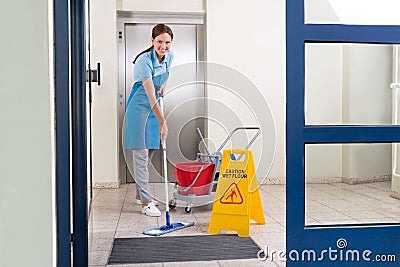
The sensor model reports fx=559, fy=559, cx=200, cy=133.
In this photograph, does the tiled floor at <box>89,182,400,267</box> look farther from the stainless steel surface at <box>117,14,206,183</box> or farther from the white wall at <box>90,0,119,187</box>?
the stainless steel surface at <box>117,14,206,183</box>

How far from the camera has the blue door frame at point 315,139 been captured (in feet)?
6.19

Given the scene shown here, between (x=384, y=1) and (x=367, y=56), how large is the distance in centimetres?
28

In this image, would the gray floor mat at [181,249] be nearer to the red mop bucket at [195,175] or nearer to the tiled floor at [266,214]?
the tiled floor at [266,214]

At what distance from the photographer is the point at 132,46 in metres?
5.57

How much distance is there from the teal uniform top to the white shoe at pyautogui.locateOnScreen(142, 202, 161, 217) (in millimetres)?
415

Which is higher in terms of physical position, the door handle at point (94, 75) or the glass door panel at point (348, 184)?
the door handle at point (94, 75)

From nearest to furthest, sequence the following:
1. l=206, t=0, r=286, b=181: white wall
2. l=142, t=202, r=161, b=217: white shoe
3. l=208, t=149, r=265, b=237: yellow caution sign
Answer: l=208, t=149, r=265, b=237: yellow caution sign → l=142, t=202, r=161, b=217: white shoe → l=206, t=0, r=286, b=181: white wall

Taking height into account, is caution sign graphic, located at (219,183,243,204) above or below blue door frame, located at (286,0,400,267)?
below

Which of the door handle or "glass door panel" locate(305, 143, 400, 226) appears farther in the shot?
the door handle

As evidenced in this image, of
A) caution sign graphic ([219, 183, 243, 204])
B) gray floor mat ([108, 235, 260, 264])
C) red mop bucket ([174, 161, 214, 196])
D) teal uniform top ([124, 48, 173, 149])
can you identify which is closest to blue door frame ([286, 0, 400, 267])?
gray floor mat ([108, 235, 260, 264])

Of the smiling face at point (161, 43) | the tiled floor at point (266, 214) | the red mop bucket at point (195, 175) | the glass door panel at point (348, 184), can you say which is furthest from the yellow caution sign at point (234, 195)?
the smiling face at point (161, 43)

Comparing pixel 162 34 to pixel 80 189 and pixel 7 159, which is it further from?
pixel 7 159

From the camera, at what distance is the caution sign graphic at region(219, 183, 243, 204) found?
10.6 feet

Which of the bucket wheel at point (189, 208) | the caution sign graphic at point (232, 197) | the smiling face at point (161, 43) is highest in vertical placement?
the smiling face at point (161, 43)
